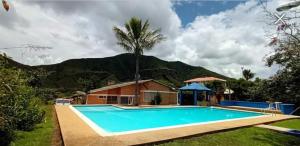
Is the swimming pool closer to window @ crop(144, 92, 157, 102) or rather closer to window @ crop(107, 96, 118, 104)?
window @ crop(107, 96, 118, 104)

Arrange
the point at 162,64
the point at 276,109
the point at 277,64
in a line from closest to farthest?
the point at 277,64 < the point at 276,109 < the point at 162,64

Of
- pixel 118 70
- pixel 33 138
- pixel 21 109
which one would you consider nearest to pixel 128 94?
pixel 33 138

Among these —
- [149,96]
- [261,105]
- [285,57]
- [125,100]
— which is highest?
[285,57]

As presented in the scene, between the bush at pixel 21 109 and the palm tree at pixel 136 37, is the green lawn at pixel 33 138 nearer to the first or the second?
the bush at pixel 21 109

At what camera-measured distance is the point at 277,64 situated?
856 centimetres

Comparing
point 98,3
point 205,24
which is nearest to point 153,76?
point 205,24

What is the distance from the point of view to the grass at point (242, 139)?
24.0 feet

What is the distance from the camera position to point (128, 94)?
92.1 ft

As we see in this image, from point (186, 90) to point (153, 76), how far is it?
105 feet

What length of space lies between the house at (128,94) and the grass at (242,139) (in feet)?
64.0

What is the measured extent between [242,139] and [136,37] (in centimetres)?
1910

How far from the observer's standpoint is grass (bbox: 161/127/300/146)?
7.30 meters

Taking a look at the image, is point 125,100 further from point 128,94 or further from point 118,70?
point 118,70

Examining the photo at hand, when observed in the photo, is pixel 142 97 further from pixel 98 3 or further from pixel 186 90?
pixel 98 3
